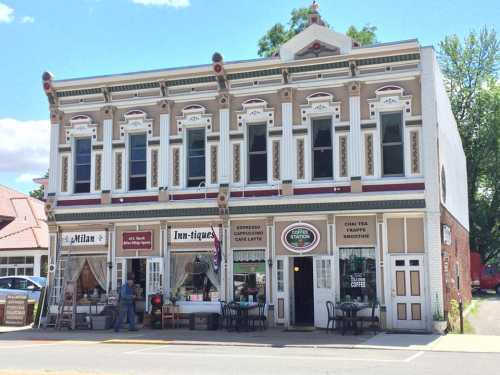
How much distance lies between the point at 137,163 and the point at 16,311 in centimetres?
731

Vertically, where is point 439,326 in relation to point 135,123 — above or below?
below

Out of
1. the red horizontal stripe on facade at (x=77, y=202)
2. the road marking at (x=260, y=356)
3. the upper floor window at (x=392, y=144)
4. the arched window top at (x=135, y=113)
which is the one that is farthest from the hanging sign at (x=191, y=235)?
the road marking at (x=260, y=356)

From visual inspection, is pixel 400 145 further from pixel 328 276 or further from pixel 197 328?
pixel 197 328

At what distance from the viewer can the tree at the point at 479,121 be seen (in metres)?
43.2

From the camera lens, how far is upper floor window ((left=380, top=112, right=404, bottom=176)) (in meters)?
20.4

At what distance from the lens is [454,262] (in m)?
23.3

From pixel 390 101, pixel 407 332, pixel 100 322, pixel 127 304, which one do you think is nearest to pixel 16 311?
pixel 100 322

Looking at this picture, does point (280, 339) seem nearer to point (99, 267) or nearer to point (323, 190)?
point (323, 190)

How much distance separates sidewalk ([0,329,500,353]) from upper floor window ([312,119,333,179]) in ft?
16.9

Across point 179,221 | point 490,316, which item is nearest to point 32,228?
point 179,221

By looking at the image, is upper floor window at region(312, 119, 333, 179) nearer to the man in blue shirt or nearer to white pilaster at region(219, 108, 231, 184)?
white pilaster at region(219, 108, 231, 184)

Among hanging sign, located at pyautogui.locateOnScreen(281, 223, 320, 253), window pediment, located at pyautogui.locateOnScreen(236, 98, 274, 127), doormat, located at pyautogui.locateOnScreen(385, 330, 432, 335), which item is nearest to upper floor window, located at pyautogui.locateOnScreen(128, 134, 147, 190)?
window pediment, located at pyautogui.locateOnScreen(236, 98, 274, 127)

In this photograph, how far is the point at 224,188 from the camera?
71.6 ft

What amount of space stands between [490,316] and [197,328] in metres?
11.9
